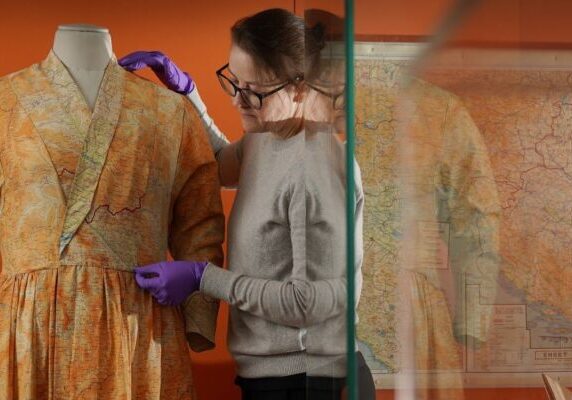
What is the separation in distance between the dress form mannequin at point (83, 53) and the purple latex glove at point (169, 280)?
0.37m

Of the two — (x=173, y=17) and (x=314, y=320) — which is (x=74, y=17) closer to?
(x=173, y=17)

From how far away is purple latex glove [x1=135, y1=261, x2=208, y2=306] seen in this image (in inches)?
79.4

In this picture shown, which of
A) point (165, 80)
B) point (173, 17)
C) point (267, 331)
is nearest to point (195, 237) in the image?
point (267, 331)

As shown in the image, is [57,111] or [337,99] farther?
[57,111]

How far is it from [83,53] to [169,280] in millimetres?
517

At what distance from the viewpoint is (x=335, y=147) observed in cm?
85

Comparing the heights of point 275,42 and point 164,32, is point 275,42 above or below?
below

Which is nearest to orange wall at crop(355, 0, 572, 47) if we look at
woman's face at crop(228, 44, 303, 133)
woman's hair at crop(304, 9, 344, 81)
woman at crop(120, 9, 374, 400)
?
woman's hair at crop(304, 9, 344, 81)

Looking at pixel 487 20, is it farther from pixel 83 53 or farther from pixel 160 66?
pixel 160 66

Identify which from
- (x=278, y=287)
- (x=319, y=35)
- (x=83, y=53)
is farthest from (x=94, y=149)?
(x=319, y=35)

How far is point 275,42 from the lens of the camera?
214 cm

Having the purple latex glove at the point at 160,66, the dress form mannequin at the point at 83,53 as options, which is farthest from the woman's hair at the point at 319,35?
the purple latex glove at the point at 160,66

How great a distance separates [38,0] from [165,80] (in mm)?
854

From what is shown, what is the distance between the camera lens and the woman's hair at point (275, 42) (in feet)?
6.95
